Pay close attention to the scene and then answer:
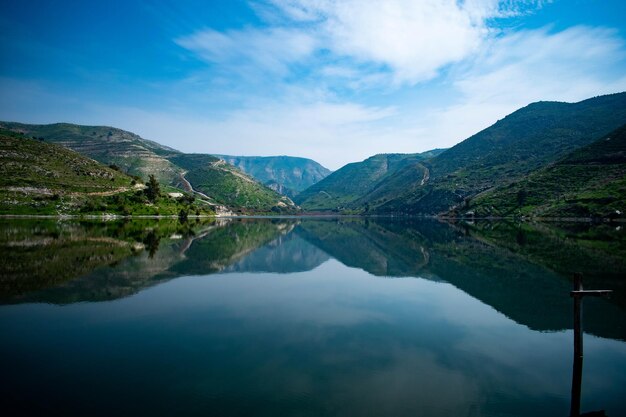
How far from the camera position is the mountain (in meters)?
135

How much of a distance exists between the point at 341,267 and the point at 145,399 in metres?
37.8

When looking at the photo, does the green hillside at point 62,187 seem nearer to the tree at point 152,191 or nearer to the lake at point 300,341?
the tree at point 152,191

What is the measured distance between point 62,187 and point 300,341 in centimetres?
17209

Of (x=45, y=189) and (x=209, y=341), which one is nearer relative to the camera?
(x=209, y=341)

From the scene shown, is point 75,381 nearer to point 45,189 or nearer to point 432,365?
point 432,365

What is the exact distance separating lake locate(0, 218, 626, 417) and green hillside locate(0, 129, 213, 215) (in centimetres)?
11923

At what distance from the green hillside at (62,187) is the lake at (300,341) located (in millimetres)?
119235

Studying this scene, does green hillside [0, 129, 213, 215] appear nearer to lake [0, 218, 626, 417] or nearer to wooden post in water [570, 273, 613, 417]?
lake [0, 218, 626, 417]

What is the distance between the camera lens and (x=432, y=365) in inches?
680

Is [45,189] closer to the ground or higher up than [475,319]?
higher up

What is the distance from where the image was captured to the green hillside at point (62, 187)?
458 feet

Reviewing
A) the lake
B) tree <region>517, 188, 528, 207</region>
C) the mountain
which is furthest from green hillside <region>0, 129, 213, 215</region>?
tree <region>517, 188, 528, 207</region>

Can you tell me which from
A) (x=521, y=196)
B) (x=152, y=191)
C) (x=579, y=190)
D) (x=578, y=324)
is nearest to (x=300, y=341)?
(x=578, y=324)

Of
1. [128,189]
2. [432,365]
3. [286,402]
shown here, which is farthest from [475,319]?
[128,189]
